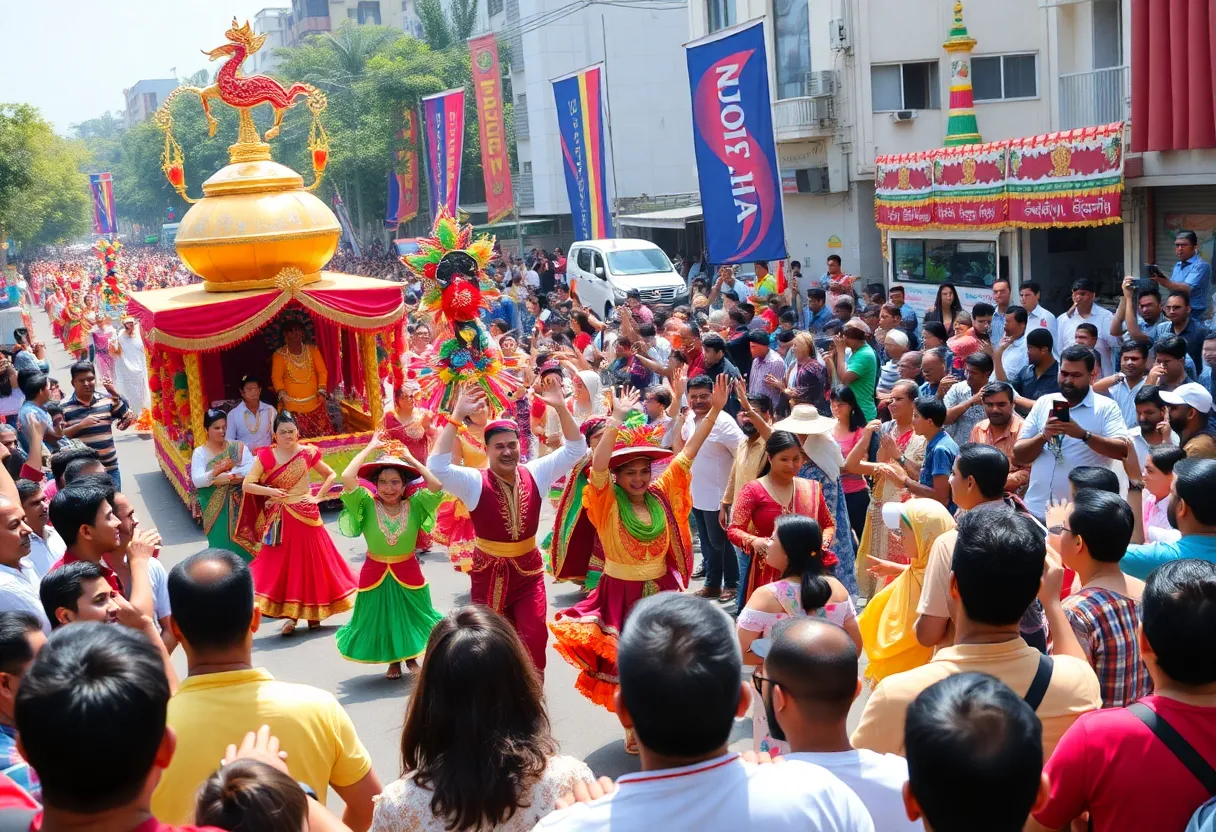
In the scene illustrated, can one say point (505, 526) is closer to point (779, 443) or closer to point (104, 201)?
point (779, 443)

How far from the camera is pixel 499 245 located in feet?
115

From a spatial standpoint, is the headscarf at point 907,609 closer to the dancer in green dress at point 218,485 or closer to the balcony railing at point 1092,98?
the dancer in green dress at point 218,485

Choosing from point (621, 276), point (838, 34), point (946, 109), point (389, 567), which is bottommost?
point (389, 567)

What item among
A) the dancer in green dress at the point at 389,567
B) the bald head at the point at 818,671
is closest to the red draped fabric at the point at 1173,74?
the dancer in green dress at the point at 389,567

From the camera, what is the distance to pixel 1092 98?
16.8 meters

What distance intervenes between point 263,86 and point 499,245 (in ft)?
72.5

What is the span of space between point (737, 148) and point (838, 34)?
851 centimetres

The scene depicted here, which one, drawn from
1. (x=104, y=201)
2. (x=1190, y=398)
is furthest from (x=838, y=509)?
(x=104, y=201)

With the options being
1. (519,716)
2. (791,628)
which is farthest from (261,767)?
(791,628)

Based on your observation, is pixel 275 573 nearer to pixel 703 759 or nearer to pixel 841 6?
pixel 703 759

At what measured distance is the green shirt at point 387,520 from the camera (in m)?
7.39

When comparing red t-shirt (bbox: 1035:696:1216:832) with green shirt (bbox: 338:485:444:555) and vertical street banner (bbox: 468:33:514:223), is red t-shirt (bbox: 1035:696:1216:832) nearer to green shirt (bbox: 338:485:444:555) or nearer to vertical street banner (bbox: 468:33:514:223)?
green shirt (bbox: 338:485:444:555)

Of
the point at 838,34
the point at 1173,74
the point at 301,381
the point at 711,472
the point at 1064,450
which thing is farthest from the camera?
the point at 838,34

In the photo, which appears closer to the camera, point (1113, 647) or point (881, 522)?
point (1113, 647)
